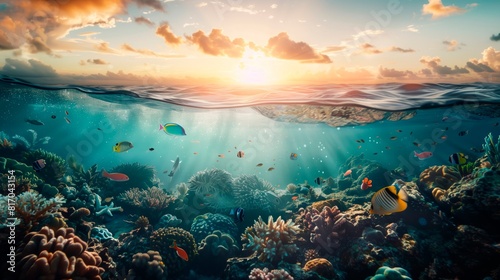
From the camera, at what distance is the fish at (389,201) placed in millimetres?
3982

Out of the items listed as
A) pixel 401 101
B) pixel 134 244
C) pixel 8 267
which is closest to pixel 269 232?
pixel 134 244

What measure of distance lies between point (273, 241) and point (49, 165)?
10593 millimetres

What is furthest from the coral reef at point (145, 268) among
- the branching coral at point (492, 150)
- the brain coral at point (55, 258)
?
the branching coral at point (492, 150)

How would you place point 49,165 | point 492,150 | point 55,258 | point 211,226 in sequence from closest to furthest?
1. point 55,258
2. point 211,226
3. point 492,150
4. point 49,165

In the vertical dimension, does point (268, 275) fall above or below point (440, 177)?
below

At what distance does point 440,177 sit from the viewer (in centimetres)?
1055

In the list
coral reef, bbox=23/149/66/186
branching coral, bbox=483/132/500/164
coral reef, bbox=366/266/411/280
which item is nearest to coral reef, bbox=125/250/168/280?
coral reef, bbox=366/266/411/280

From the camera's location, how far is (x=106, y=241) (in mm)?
7578

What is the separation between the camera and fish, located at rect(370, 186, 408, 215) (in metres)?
3.98

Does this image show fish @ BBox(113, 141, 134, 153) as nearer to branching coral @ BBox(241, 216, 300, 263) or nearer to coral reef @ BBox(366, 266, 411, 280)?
branching coral @ BBox(241, 216, 300, 263)

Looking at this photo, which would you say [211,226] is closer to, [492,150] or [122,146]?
[122,146]

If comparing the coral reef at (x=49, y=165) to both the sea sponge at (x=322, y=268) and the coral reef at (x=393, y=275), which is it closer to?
the sea sponge at (x=322, y=268)

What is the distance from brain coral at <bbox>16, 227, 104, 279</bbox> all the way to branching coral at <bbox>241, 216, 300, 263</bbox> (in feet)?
14.9

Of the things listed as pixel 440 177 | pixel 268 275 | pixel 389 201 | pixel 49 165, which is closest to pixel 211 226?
pixel 268 275
